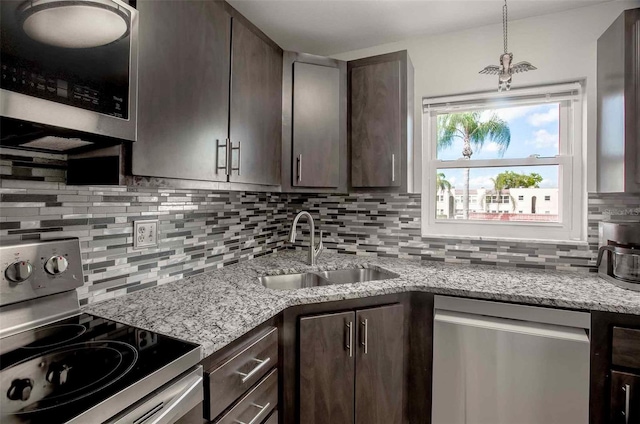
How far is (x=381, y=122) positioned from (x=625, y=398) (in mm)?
1622

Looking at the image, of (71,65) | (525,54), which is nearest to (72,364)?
(71,65)

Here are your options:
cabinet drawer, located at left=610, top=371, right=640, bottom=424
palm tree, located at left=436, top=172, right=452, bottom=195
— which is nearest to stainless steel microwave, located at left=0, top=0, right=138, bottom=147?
palm tree, located at left=436, top=172, right=452, bottom=195

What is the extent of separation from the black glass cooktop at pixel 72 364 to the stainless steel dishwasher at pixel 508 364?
3.77 ft

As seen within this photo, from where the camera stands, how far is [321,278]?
1.92 m

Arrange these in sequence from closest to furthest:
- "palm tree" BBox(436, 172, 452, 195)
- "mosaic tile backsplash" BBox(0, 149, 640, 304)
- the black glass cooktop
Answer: the black glass cooktop
"mosaic tile backsplash" BBox(0, 149, 640, 304)
"palm tree" BBox(436, 172, 452, 195)

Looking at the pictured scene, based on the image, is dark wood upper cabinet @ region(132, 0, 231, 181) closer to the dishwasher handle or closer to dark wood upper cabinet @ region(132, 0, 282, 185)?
dark wood upper cabinet @ region(132, 0, 282, 185)

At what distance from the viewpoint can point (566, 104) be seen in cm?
186

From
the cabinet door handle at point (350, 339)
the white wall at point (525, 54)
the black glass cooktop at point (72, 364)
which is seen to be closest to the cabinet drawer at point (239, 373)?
the black glass cooktop at point (72, 364)

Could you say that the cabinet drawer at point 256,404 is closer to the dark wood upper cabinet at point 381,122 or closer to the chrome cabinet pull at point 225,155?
the chrome cabinet pull at point 225,155

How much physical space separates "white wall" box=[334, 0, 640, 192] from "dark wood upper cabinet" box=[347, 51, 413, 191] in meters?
0.25

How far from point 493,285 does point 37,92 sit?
1769 millimetres

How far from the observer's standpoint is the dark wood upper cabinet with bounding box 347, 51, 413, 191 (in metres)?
1.84

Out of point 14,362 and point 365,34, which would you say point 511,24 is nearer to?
point 365,34

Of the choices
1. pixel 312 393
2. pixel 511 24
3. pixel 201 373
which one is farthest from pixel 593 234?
pixel 201 373
